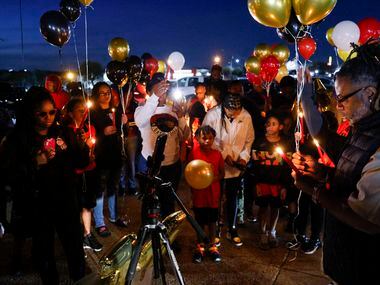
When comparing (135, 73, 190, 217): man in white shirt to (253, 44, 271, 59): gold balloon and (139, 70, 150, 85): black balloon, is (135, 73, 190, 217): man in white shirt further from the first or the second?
(253, 44, 271, 59): gold balloon

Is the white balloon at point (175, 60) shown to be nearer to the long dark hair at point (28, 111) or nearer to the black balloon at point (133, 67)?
the black balloon at point (133, 67)

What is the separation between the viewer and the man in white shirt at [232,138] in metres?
4.75

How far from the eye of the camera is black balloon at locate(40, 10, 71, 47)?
194 inches

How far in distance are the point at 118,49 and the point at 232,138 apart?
279cm

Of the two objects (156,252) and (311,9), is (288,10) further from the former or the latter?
(156,252)

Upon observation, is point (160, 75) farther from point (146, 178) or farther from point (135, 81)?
point (146, 178)

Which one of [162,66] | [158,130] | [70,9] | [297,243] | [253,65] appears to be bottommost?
[297,243]

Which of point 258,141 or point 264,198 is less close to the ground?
point 258,141

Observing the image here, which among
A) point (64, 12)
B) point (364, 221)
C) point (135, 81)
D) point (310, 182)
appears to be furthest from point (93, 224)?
point (364, 221)

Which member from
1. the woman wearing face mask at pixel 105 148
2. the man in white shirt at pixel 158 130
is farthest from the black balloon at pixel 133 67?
the man in white shirt at pixel 158 130

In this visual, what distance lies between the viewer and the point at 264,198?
15.6 feet

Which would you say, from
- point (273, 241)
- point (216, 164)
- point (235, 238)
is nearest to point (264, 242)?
point (273, 241)

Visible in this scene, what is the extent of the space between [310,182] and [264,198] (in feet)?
8.92

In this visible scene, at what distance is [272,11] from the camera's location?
3777 millimetres
